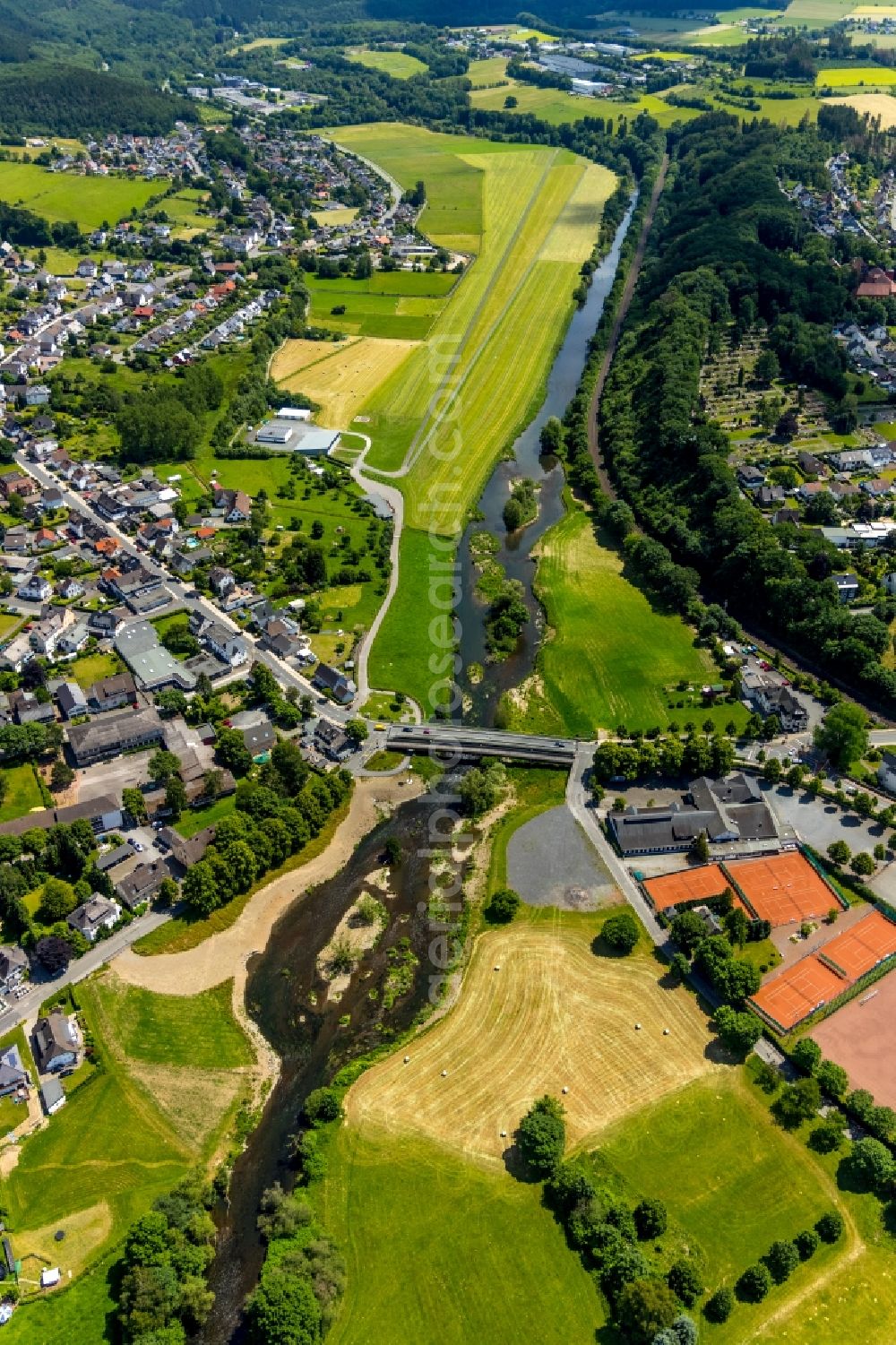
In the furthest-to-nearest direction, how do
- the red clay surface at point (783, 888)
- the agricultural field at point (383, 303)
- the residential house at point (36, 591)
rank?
the agricultural field at point (383, 303), the residential house at point (36, 591), the red clay surface at point (783, 888)

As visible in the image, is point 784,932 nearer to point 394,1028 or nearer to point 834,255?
point 394,1028

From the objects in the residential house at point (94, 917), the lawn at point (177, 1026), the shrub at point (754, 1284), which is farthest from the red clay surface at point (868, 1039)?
the residential house at point (94, 917)

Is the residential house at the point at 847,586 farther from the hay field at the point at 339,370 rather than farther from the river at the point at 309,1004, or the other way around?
the hay field at the point at 339,370

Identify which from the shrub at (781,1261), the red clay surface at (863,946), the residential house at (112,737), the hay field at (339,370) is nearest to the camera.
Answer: the shrub at (781,1261)

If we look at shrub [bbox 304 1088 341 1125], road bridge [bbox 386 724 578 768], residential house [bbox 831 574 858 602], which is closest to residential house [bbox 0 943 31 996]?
shrub [bbox 304 1088 341 1125]

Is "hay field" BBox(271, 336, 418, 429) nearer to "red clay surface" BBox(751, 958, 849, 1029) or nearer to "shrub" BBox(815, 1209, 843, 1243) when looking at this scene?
"red clay surface" BBox(751, 958, 849, 1029)

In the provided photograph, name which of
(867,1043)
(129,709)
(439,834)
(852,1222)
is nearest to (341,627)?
(129,709)

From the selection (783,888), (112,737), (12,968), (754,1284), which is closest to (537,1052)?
(754,1284)
